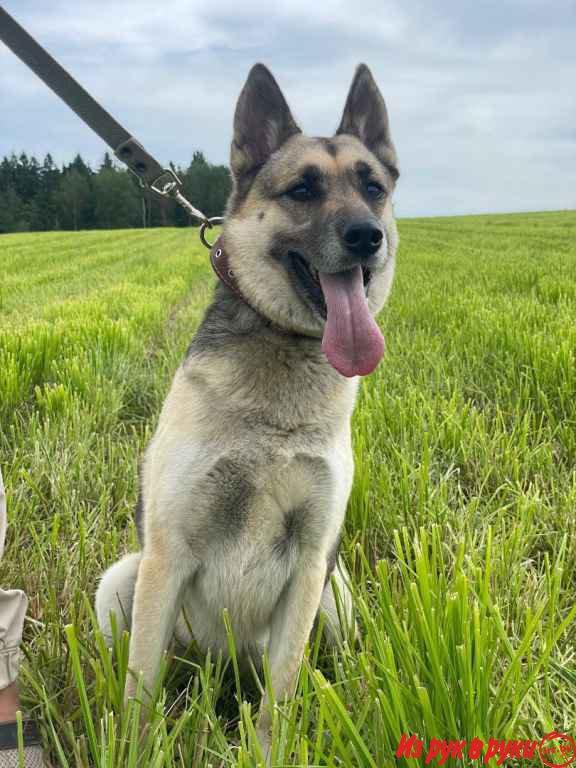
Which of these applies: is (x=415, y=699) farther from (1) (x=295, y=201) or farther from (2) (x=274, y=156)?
(2) (x=274, y=156)

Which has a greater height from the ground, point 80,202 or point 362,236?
point 80,202

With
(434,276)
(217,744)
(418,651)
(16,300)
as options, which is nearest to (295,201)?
(418,651)

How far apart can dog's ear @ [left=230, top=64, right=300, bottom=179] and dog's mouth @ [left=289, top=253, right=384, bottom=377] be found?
1.51ft

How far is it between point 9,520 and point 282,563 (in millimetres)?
1217

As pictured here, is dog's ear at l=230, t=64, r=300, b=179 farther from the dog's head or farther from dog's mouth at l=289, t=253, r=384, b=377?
dog's mouth at l=289, t=253, r=384, b=377

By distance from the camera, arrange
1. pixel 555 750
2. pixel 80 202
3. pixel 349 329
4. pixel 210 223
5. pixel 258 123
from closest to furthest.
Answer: pixel 555 750, pixel 349 329, pixel 258 123, pixel 210 223, pixel 80 202

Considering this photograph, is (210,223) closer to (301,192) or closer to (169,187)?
(169,187)

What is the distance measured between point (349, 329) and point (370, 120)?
3.23ft

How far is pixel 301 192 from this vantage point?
7.12 ft

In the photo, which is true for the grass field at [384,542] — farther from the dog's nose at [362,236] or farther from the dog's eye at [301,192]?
the dog's eye at [301,192]

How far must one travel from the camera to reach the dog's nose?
6.44 ft

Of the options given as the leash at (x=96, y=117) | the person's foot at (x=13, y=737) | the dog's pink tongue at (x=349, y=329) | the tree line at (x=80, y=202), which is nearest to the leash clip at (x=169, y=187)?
the leash at (x=96, y=117)

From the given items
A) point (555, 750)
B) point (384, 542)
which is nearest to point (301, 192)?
point (384, 542)

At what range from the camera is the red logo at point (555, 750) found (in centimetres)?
138
